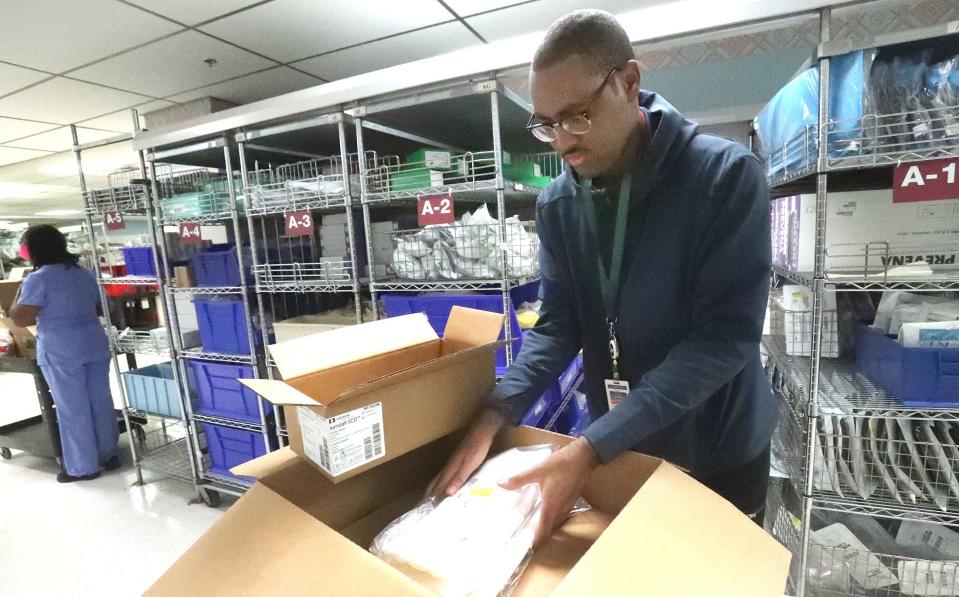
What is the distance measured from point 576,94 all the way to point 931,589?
206cm

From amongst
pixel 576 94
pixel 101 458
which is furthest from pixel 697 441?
pixel 101 458

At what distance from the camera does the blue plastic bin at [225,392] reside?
8.55ft

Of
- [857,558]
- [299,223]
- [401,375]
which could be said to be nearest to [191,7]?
[299,223]

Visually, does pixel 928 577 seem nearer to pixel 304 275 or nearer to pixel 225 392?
pixel 304 275


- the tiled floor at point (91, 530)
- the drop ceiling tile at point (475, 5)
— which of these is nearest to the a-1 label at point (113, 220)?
the tiled floor at point (91, 530)

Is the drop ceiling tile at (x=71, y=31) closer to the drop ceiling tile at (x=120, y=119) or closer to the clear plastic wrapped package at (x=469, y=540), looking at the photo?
the drop ceiling tile at (x=120, y=119)

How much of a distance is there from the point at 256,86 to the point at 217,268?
1642 mm

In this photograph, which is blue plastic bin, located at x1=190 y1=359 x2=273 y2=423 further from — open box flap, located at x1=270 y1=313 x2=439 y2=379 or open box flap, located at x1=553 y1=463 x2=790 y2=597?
open box flap, located at x1=553 y1=463 x2=790 y2=597

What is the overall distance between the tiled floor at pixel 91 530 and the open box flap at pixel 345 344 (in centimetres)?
Result: 212

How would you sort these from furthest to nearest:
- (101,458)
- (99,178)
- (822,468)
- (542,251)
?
1. (99,178)
2. (101,458)
3. (822,468)
4. (542,251)

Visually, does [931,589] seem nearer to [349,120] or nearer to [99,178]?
[349,120]

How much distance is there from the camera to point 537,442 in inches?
37.0

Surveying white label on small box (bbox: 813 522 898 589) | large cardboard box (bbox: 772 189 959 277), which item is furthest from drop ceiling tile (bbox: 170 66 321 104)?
white label on small box (bbox: 813 522 898 589)

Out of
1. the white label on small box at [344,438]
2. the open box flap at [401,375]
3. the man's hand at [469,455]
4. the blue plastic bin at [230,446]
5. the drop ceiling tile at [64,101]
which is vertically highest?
the drop ceiling tile at [64,101]
